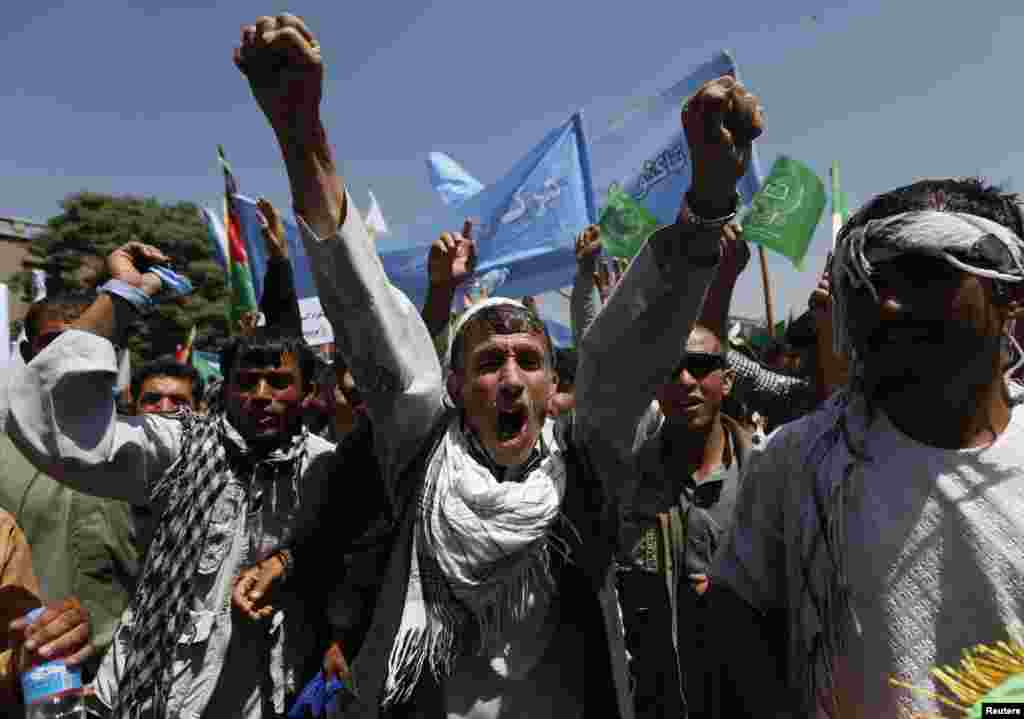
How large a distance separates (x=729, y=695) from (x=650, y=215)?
6.08 metres

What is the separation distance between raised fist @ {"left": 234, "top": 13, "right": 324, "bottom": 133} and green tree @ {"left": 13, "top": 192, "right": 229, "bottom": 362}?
79.4 ft

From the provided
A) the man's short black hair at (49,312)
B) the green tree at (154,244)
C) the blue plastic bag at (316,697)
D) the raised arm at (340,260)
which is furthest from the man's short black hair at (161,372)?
the green tree at (154,244)

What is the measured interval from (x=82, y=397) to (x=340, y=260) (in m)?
0.83

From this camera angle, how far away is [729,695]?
58.2 inches

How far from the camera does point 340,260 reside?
175cm

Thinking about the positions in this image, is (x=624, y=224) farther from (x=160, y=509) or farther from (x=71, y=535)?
(x=160, y=509)

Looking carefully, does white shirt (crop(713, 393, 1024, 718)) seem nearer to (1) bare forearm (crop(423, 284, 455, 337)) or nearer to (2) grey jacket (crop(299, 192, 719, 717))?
(2) grey jacket (crop(299, 192, 719, 717))

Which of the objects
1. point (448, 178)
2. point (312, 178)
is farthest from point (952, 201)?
point (448, 178)

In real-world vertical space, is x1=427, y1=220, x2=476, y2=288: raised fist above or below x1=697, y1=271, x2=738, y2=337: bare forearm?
above

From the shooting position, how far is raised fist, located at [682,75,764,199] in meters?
1.41

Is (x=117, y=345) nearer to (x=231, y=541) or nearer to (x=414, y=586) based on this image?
(x=231, y=541)

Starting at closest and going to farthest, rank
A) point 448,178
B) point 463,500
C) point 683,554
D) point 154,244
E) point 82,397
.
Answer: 1. point 463,500
2. point 82,397
3. point 683,554
4. point 448,178
5. point 154,244

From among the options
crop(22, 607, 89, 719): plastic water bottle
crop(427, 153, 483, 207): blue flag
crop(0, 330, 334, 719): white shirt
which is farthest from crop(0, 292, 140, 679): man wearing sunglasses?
crop(427, 153, 483, 207): blue flag

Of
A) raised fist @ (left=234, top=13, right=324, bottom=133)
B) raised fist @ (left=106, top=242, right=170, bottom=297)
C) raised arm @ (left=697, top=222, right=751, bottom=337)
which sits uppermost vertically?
raised fist @ (left=234, top=13, right=324, bottom=133)
